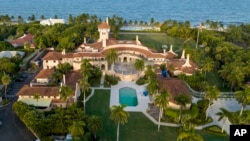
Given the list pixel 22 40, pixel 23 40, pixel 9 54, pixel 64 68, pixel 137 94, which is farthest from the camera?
pixel 23 40

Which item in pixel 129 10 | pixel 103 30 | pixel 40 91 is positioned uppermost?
pixel 129 10

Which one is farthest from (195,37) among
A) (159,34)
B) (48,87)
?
(48,87)

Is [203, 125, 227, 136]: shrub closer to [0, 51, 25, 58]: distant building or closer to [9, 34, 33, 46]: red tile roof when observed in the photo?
[0, 51, 25, 58]: distant building

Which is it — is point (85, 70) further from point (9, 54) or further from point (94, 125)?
point (9, 54)

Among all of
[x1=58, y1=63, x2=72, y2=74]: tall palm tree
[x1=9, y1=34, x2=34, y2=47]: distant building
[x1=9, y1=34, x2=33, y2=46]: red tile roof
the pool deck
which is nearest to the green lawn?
the pool deck

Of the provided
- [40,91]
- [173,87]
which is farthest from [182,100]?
[40,91]

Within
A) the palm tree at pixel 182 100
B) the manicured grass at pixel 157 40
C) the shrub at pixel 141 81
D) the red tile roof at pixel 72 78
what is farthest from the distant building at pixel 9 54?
the palm tree at pixel 182 100

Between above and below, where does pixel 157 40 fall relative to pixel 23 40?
below

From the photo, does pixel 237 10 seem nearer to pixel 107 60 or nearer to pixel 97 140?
pixel 107 60
